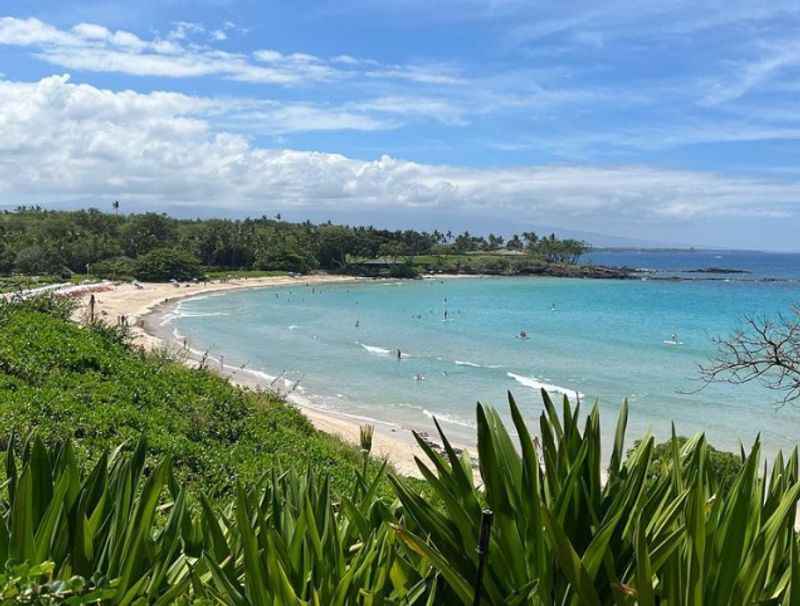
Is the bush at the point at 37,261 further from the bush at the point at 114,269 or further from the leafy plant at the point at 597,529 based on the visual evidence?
the leafy plant at the point at 597,529

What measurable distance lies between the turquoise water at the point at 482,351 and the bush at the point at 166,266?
12029 millimetres

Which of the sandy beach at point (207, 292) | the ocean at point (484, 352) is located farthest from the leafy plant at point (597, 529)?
the ocean at point (484, 352)

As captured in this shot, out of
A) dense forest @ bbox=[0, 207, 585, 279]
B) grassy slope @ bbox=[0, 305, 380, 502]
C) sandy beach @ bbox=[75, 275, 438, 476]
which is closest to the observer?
grassy slope @ bbox=[0, 305, 380, 502]

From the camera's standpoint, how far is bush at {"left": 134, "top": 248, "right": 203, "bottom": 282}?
83.9 meters

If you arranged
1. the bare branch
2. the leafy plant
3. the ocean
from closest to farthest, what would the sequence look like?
the leafy plant
the bare branch
the ocean

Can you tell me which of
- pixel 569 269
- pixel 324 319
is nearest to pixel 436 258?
pixel 569 269

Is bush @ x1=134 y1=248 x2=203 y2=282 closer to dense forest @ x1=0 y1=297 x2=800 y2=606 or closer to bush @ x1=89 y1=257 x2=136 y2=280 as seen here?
bush @ x1=89 y1=257 x2=136 y2=280

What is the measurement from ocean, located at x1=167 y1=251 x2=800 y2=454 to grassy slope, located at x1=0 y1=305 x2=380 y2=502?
18.3ft

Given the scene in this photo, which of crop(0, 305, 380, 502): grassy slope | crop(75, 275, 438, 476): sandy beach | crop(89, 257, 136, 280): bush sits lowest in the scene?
crop(75, 275, 438, 476): sandy beach

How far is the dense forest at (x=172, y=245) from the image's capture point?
262ft

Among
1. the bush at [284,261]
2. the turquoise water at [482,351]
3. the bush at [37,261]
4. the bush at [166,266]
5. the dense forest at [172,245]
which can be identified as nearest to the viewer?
the turquoise water at [482,351]

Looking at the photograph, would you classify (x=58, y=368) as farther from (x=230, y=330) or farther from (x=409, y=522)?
(x=230, y=330)

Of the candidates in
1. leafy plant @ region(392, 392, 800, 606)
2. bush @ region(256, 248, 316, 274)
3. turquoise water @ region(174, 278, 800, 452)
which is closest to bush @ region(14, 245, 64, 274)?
turquoise water @ region(174, 278, 800, 452)

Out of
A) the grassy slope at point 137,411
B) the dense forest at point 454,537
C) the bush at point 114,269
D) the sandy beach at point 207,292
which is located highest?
the dense forest at point 454,537
